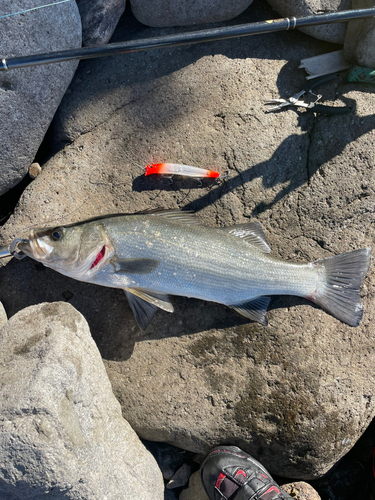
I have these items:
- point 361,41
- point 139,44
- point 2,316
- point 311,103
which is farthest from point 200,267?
point 361,41

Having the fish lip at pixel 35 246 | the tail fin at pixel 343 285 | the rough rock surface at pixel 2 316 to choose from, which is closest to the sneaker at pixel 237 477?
the tail fin at pixel 343 285

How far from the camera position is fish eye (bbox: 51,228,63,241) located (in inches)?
A: 130

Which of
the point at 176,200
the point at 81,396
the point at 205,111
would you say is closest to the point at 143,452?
the point at 81,396

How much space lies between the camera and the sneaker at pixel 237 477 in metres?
3.55

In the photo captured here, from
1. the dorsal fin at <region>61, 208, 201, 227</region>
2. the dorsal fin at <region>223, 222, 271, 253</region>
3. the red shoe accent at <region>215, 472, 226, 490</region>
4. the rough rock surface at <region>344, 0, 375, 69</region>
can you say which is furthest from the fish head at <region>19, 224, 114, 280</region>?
the rough rock surface at <region>344, 0, 375, 69</region>

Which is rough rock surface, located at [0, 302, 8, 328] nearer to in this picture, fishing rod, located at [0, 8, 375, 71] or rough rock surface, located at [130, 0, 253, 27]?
fishing rod, located at [0, 8, 375, 71]

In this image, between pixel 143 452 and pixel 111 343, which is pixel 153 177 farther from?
pixel 143 452

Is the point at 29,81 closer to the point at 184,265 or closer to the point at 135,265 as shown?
the point at 135,265

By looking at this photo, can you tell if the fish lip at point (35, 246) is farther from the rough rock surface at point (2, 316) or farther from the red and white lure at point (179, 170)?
the red and white lure at point (179, 170)

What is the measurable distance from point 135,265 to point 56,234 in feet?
2.58

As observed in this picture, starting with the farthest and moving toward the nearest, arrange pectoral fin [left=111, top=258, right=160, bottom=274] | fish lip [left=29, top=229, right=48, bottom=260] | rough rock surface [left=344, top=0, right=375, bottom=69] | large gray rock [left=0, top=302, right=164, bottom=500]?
rough rock surface [left=344, top=0, right=375, bottom=69] → pectoral fin [left=111, top=258, right=160, bottom=274] → fish lip [left=29, top=229, right=48, bottom=260] → large gray rock [left=0, top=302, right=164, bottom=500]

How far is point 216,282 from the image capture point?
11.3 ft

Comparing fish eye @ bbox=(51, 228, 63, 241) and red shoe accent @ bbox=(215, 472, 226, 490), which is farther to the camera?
red shoe accent @ bbox=(215, 472, 226, 490)

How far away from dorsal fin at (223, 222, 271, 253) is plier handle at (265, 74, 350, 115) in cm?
136
